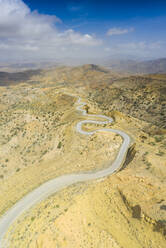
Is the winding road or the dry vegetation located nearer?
the dry vegetation

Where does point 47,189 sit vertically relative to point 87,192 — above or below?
below

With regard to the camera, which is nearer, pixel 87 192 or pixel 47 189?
pixel 87 192

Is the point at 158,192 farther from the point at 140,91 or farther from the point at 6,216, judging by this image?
the point at 140,91

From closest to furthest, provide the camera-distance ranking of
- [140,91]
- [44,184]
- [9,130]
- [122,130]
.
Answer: [44,184] < [122,130] < [9,130] < [140,91]

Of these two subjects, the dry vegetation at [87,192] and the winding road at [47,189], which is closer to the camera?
the dry vegetation at [87,192]

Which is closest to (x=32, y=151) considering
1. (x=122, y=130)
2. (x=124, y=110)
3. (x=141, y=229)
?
(x=122, y=130)

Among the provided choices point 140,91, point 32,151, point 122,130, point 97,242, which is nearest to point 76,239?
point 97,242

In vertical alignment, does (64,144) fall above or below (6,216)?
above

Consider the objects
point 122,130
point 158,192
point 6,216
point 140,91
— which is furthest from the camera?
point 140,91

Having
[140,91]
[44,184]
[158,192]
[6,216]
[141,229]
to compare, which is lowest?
[6,216]

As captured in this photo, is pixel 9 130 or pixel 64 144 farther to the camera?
pixel 9 130
